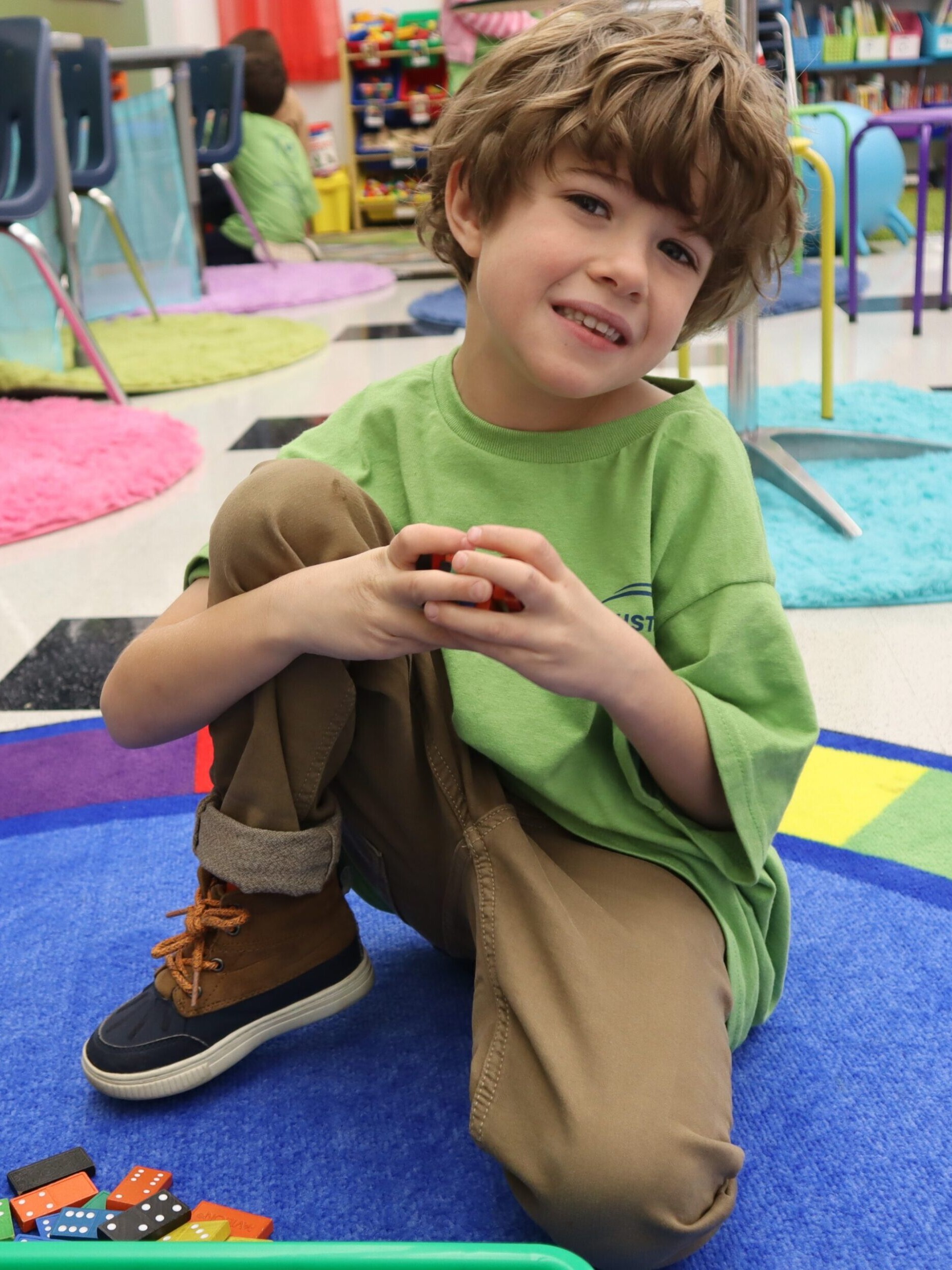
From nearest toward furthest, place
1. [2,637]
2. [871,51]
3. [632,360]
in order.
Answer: [632,360] → [2,637] → [871,51]

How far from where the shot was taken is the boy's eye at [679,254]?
2.41 feet

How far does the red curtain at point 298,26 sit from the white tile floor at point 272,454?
339 cm

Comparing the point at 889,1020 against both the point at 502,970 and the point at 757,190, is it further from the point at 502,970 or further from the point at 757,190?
the point at 757,190

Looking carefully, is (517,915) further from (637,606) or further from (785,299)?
(785,299)

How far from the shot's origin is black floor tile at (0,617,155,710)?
1373mm

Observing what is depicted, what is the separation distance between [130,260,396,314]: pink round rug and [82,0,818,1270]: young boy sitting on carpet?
11.1ft

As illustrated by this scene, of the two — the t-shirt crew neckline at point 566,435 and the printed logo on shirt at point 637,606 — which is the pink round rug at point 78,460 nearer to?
the t-shirt crew neckline at point 566,435

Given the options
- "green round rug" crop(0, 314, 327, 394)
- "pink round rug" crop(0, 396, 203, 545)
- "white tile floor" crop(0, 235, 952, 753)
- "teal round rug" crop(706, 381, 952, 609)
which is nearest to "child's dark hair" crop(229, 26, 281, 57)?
"green round rug" crop(0, 314, 327, 394)

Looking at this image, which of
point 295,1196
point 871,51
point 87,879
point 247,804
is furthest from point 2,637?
point 871,51

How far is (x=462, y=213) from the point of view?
819 millimetres

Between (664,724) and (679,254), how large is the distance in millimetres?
277

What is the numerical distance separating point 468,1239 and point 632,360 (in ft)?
1.58

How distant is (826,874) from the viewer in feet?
3.23

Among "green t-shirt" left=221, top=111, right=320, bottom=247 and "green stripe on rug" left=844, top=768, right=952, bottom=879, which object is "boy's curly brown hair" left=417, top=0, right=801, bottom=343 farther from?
"green t-shirt" left=221, top=111, right=320, bottom=247
